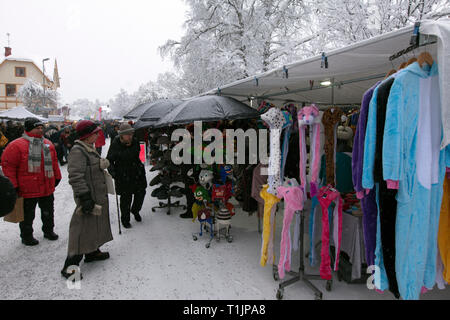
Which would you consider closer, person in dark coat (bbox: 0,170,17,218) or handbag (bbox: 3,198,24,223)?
person in dark coat (bbox: 0,170,17,218)

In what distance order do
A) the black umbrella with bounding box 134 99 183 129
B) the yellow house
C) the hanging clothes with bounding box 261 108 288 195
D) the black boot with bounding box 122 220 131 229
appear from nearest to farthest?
the hanging clothes with bounding box 261 108 288 195
the black boot with bounding box 122 220 131 229
the black umbrella with bounding box 134 99 183 129
the yellow house

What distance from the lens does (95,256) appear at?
133 inches

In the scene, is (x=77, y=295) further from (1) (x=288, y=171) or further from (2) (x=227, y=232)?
(1) (x=288, y=171)

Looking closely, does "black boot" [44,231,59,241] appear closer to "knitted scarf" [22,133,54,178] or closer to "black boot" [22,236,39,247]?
"black boot" [22,236,39,247]

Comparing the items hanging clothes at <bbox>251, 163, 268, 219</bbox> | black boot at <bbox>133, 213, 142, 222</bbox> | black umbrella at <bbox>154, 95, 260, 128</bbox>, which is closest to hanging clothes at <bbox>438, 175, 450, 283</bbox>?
hanging clothes at <bbox>251, 163, 268, 219</bbox>

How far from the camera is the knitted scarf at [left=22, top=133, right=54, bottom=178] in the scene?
3.54 metres

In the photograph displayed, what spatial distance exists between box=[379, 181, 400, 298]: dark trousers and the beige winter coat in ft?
9.14

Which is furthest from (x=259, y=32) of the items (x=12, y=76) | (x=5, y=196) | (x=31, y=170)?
(x=12, y=76)

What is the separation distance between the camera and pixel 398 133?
5.53 feet

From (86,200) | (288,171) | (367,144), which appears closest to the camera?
(367,144)

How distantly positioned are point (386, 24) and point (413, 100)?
7898 mm

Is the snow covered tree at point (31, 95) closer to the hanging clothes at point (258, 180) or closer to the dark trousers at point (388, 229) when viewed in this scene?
the hanging clothes at point (258, 180)

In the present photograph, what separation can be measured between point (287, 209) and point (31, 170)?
3.37 m

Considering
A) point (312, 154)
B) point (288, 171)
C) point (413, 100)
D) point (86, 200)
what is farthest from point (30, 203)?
point (413, 100)
